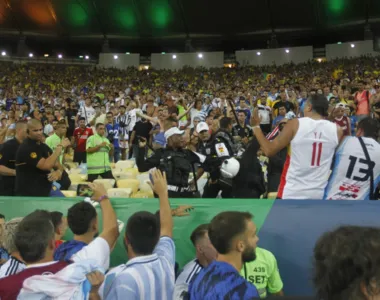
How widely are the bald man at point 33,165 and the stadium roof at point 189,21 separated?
29.0 meters

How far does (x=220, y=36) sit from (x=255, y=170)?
32596mm

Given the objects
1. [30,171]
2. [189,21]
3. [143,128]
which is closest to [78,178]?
[30,171]

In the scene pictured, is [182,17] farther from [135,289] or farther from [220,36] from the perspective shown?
[135,289]

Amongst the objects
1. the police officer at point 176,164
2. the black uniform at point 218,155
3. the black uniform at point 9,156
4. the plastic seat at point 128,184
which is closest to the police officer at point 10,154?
the black uniform at point 9,156

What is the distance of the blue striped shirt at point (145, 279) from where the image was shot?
255 centimetres

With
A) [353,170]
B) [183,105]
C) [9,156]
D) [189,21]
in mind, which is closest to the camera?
[353,170]

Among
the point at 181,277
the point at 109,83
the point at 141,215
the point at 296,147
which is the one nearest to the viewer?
the point at 141,215

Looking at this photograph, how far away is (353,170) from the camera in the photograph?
3.99 metres

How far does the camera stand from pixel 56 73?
Answer: 3500 cm

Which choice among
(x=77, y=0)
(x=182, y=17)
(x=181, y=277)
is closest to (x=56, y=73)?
(x=77, y=0)

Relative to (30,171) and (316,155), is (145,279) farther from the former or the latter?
(30,171)

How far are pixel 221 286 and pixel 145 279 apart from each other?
519 mm

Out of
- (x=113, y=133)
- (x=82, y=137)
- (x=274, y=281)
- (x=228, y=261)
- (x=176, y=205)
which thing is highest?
(x=113, y=133)

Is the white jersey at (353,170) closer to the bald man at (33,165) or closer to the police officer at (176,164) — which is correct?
the police officer at (176,164)
